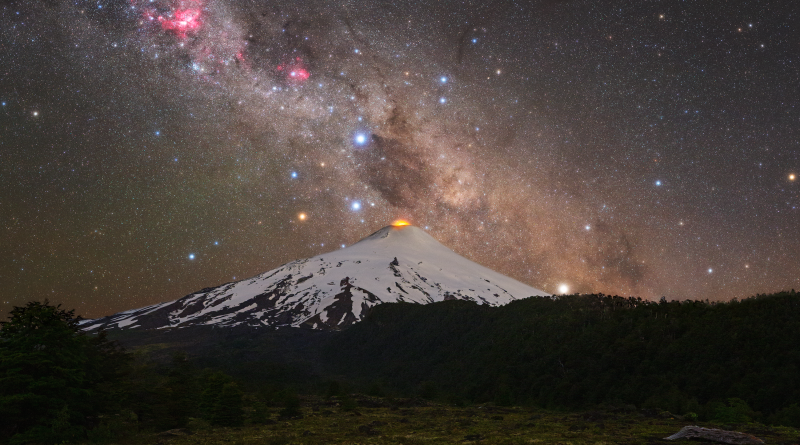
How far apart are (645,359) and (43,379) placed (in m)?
87.4

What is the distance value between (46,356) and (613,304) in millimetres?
132037

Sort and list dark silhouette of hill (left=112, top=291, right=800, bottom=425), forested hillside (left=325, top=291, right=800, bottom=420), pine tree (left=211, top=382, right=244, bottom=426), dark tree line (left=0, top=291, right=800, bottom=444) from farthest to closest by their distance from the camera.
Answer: forested hillside (left=325, top=291, right=800, bottom=420) < dark silhouette of hill (left=112, top=291, right=800, bottom=425) < pine tree (left=211, top=382, right=244, bottom=426) < dark tree line (left=0, top=291, right=800, bottom=444)

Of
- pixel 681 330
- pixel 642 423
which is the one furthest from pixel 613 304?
pixel 642 423

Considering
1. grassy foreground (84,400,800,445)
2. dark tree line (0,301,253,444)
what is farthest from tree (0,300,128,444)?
grassy foreground (84,400,800,445)

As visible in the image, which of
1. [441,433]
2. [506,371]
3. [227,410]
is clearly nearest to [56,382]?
[227,410]

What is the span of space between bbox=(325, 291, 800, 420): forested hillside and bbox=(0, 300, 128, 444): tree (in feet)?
202

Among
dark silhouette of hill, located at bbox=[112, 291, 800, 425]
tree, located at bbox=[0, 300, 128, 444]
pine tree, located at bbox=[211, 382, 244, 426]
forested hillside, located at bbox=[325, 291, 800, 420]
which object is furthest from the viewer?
forested hillside, located at bbox=[325, 291, 800, 420]

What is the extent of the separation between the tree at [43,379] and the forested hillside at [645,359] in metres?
61.6

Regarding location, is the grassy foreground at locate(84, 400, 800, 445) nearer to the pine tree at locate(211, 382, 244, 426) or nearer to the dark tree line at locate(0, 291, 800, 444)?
the pine tree at locate(211, 382, 244, 426)

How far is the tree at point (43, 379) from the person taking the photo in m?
36.9

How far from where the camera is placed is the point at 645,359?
306 feet

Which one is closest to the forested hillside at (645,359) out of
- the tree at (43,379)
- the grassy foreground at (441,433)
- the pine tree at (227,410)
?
the grassy foreground at (441,433)

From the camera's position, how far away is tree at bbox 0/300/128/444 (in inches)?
1453

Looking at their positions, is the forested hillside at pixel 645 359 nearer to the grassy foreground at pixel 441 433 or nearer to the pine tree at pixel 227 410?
the grassy foreground at pixel 441 433
